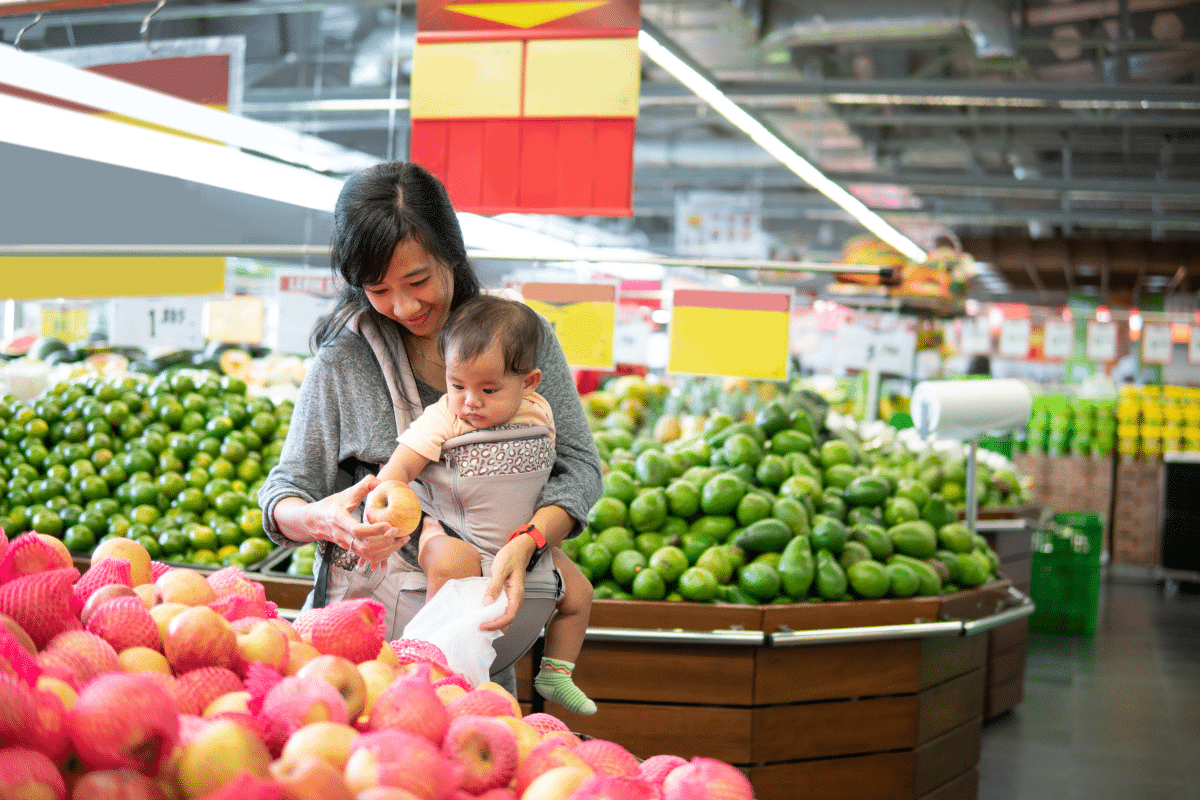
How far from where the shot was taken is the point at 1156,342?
1170 cm

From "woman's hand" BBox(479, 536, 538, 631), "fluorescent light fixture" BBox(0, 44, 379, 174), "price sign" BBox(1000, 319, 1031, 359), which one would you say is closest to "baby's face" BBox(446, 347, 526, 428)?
"woman's hand" BBox(479, 536, 538, 631)

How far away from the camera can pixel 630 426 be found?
5.30 metres

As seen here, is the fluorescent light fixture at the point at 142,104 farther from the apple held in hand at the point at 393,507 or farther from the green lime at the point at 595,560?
the apple held in hand at the point at 393,507

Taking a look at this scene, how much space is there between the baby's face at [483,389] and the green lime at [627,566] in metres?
1.65

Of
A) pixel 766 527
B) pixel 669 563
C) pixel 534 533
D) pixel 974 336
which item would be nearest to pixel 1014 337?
pixel 974 336

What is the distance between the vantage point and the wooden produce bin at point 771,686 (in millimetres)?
3318

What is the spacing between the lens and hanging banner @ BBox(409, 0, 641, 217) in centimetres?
325

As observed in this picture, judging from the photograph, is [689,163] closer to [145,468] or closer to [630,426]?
[630,426]

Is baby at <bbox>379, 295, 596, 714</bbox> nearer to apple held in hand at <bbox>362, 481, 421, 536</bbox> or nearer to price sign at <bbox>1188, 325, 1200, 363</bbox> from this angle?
apple held in hand at <bbox>362, 481, 421, 536</bbox>

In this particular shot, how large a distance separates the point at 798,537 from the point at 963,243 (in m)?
15.3

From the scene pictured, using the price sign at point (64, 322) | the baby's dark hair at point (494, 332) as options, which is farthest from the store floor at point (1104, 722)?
the price sign at point (64, 322)

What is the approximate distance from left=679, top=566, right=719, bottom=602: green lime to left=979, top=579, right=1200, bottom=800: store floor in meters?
1.94

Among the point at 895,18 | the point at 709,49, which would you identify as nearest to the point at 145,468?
the point at 895,18

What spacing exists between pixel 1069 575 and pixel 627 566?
5.86 meters
